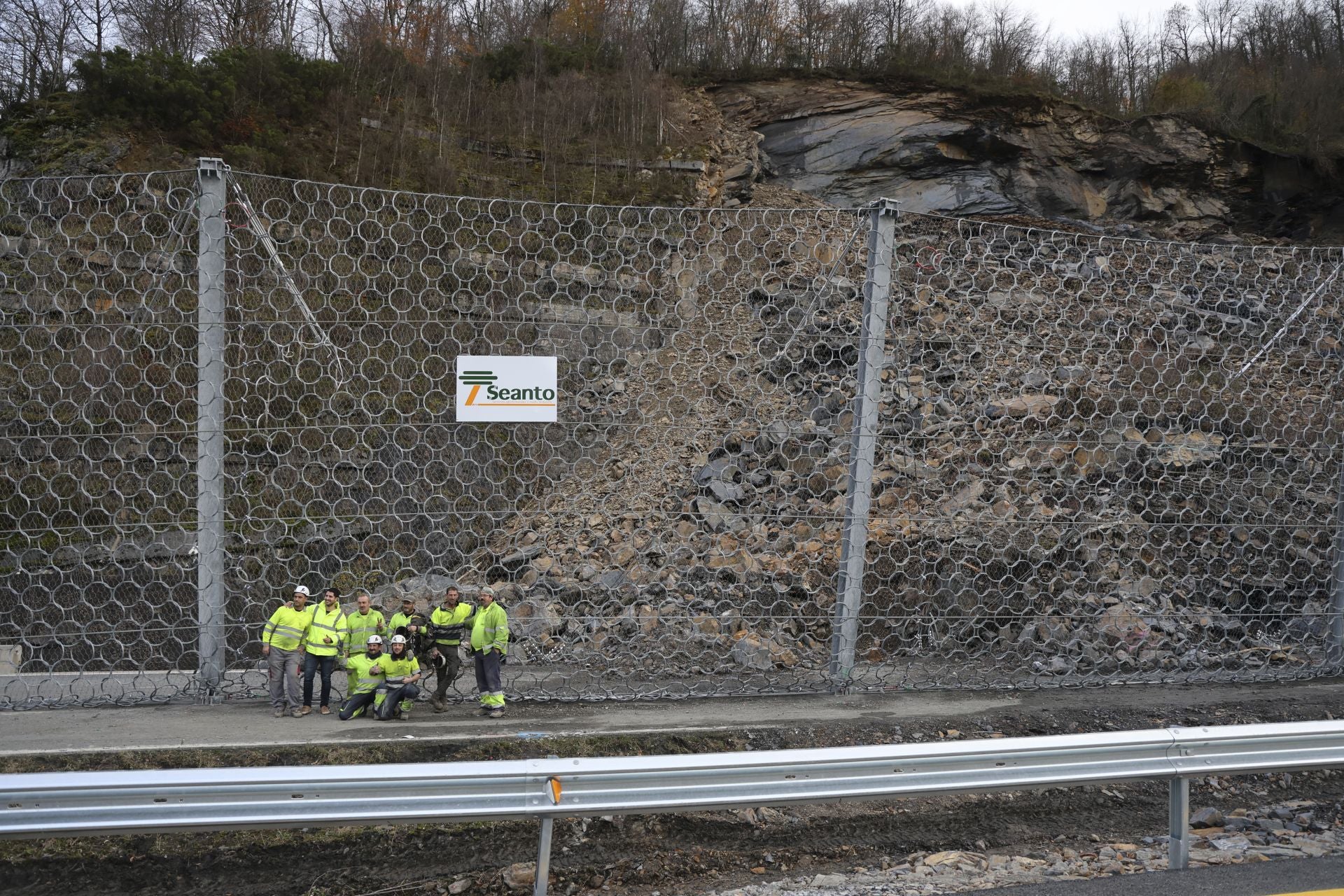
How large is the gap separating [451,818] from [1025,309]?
247 inches

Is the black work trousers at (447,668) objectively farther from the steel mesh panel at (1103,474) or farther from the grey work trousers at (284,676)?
the steel mesh panel at (1103,474)

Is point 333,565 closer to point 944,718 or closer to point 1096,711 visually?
point 944,718

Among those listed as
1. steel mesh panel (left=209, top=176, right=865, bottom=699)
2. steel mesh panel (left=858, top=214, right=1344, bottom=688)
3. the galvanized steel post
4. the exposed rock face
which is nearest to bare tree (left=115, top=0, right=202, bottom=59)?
the exposed rock face

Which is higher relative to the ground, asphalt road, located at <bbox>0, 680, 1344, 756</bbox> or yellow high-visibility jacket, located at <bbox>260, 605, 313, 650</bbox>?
yellow high-visibility jacket, located at <bbox>260, 605, 313, 650</bbox>

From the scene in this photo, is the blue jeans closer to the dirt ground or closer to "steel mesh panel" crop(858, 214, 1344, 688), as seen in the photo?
the dirt ground

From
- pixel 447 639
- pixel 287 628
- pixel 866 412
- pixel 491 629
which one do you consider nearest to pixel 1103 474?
pixel 866 412

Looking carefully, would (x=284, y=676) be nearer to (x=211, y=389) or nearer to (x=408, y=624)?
(x=408, y=624)

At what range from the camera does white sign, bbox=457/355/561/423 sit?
219 inches

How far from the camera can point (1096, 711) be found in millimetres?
5996

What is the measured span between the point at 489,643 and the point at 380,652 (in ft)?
2.68

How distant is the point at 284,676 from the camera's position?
19.3 ft

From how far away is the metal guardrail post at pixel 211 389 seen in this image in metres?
5.36

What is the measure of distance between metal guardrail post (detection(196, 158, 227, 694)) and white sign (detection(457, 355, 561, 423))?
1.42m

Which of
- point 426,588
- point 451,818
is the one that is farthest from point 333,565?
point 451,818
